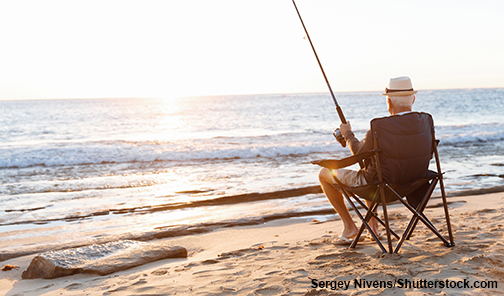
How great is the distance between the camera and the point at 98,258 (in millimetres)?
3604

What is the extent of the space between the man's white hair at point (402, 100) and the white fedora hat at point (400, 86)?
4 cm

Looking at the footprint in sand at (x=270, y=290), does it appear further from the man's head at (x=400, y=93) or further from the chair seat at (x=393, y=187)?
the man's head at (x=400, y=93)

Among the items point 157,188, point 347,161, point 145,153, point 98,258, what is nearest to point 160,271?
point 98,258

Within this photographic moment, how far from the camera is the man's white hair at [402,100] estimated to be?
3.28 m

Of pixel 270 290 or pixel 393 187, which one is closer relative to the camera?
pixel 270 290

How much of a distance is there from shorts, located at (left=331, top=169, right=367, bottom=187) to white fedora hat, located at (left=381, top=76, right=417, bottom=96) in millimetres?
683

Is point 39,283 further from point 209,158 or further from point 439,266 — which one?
point 209,158

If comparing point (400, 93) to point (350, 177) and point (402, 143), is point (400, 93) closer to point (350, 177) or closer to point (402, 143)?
point (402, 143)

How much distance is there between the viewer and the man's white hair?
3.28 m

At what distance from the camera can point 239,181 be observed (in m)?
8.55

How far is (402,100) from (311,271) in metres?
1.48

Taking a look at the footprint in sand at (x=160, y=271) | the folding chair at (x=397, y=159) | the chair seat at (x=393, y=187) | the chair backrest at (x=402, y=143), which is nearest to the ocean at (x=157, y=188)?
the footprint in sand at (x=160, y=271)

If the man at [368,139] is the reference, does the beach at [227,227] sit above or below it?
below

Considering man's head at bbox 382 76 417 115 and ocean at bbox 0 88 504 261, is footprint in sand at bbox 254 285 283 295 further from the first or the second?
ocean at bbox 0 88 504 261
